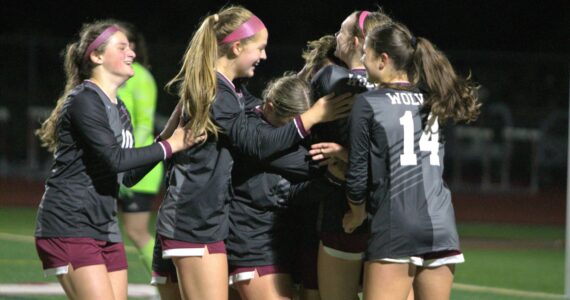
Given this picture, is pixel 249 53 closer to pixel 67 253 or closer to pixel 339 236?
pixel 339 236

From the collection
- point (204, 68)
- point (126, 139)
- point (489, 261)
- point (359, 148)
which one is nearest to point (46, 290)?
point (126, 139)

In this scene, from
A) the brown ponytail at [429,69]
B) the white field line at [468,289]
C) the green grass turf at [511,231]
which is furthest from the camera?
the green grass turf at [511,231]

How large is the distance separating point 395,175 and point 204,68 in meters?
0.96

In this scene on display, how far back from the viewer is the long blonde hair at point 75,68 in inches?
205

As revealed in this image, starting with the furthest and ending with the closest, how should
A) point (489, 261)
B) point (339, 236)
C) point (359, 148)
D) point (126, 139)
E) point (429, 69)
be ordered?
point (489, 261) < point (126, 139) < point (339, 236) < point (429, 69) < point (359, 148)

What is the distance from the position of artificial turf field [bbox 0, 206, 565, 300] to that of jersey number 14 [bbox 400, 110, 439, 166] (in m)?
4.16

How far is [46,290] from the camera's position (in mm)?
8633

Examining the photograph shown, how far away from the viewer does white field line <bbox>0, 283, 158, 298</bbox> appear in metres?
8.48

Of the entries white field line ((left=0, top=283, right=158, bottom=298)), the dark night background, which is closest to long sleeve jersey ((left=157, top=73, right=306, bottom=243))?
white field line ((left=0, top=283, right=158, bottom=298))

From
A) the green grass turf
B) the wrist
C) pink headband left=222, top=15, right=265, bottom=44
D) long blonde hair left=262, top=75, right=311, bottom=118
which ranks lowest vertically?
the green grass turf

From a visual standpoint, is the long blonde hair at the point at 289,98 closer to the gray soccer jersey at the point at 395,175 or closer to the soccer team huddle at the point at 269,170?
the soccer team huddle at the point at 269,170

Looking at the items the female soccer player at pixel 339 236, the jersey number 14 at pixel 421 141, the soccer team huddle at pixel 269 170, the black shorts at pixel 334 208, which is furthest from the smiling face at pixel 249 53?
the jersey number 14 at pixel 421 141

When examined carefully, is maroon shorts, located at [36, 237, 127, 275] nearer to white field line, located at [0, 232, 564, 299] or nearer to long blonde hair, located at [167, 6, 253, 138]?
long blonde hair, located at [167, 6, 253, 138]

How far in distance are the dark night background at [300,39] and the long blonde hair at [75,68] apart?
14.5 metres
